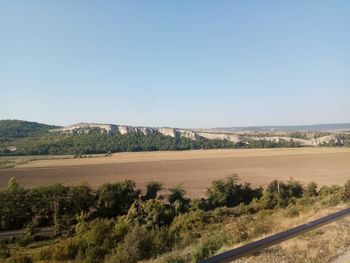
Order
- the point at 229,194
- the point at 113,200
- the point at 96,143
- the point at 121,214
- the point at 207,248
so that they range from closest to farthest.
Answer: the point at 207,248 → the point at 121,214 → the point at 113,200 → the point at 229,194 → the point at 96,143

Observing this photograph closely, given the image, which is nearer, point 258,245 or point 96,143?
point 258,245

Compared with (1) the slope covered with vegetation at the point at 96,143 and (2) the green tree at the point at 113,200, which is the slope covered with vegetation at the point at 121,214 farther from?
(1) the slope covered with vegetation at the point at 96,143

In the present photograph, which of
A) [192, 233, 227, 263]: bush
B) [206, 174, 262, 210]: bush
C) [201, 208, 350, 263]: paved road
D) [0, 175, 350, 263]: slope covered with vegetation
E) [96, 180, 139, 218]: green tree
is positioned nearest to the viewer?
[201, 208, 350, 263]: paved road

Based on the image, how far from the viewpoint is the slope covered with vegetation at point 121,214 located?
1827 cm

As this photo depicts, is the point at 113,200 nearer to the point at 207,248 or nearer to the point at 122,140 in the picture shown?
the point at 207,248

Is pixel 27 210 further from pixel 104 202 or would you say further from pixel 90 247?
pixel 90 247

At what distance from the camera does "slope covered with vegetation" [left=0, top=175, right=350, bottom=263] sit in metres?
18.3

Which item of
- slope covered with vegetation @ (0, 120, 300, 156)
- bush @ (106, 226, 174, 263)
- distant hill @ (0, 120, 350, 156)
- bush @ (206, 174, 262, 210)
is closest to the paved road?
bush @ (106, 226, 174, 263)

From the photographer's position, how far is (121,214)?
39.9 metres

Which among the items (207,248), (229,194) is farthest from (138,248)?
(229,194)

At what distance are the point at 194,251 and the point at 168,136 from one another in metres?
181

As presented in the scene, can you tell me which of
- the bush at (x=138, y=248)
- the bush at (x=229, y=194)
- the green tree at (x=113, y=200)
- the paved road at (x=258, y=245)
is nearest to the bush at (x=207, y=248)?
the paved road at (x=258, y=245)

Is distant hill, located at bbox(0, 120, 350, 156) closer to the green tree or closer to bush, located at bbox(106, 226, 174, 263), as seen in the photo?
the green tree

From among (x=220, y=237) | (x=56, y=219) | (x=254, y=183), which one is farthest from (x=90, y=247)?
(x=254, y=183)
